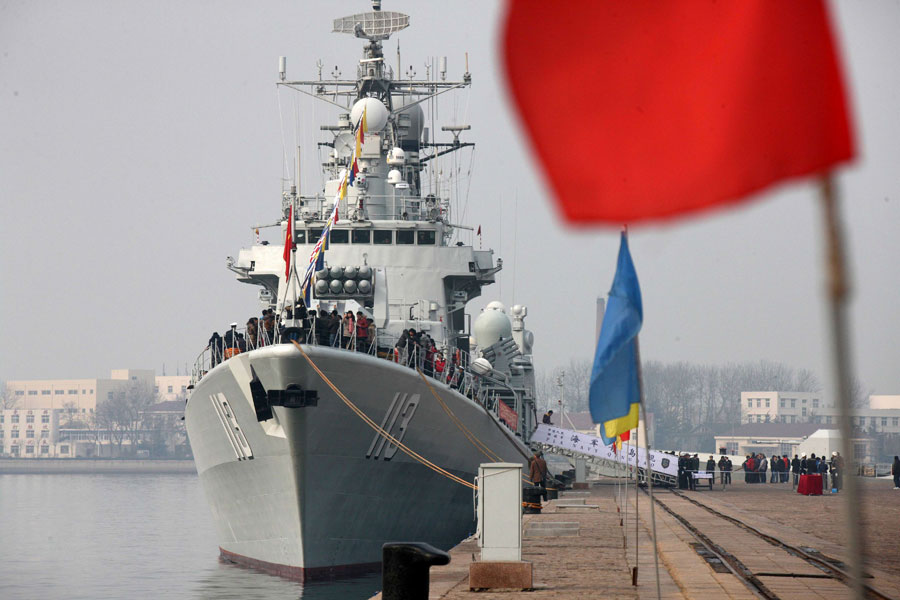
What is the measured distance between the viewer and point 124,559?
31.3 m

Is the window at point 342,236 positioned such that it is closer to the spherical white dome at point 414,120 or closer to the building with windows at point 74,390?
the spherical white dome at point 414,120

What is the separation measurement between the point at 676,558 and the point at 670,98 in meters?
12.0

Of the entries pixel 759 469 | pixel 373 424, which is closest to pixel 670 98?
pixel 373 424

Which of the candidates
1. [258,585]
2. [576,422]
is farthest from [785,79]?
[576,422]

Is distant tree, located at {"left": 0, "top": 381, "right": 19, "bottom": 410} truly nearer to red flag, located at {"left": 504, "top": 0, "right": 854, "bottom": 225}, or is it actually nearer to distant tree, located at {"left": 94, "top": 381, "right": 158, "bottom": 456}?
distant tree, located at {"left": 94, "top": 381, "right": 158, "bottom": 456}

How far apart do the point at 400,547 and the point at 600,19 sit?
319 centimetres

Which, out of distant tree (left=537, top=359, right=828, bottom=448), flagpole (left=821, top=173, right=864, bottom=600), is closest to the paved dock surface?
flagpole (left=821, top=173, right=864, bottom=600)

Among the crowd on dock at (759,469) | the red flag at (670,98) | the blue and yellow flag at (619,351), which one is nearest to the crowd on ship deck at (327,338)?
the blue and yellow flag at (619,351)

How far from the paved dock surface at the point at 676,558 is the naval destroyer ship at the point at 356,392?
2.67 metres

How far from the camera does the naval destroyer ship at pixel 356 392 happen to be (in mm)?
20297

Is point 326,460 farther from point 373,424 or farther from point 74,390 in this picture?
point 74,390

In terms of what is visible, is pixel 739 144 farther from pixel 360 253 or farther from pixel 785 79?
pixel 360 253

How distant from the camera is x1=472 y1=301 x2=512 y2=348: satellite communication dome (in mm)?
32344

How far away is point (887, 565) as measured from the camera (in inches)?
572
